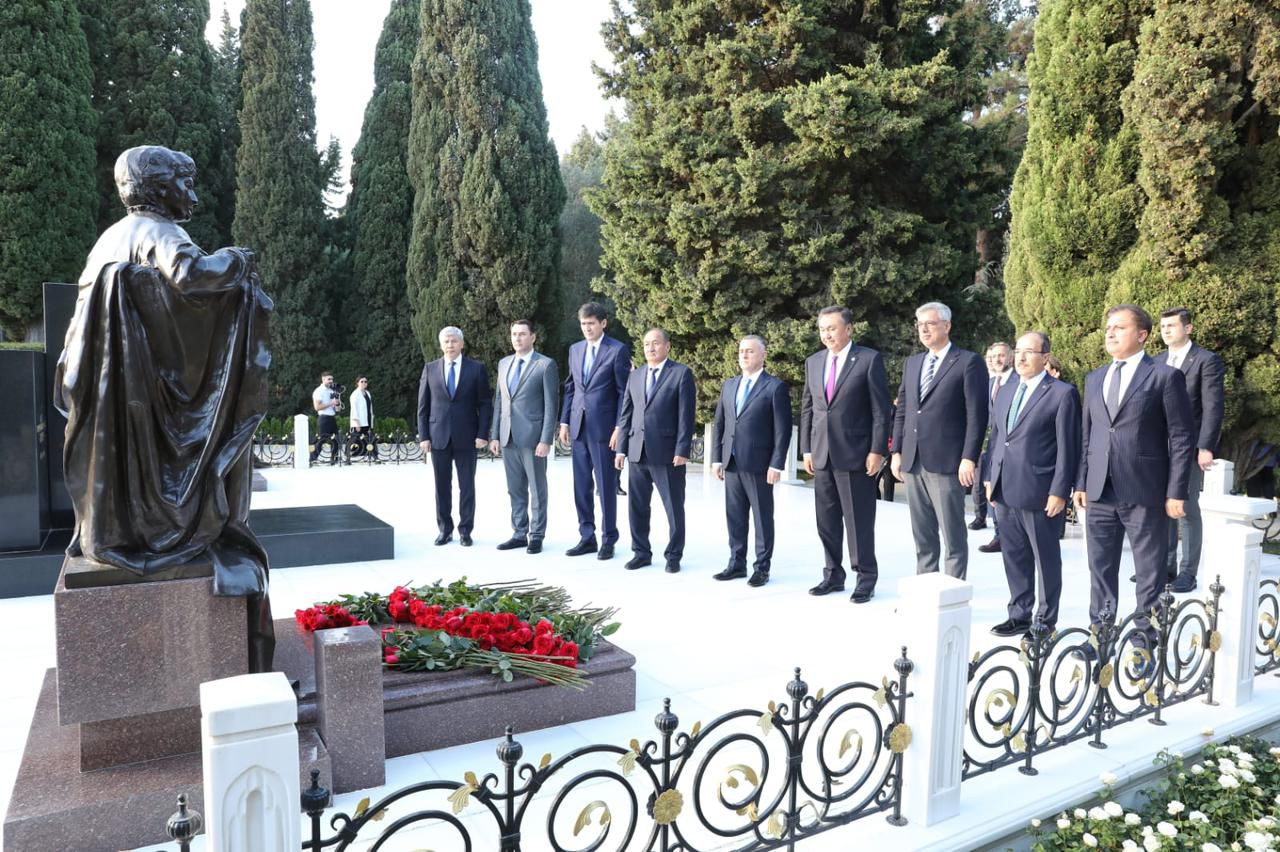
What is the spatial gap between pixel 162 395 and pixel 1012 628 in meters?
4.48

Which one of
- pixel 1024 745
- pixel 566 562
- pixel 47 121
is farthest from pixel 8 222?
pixel 1024 745

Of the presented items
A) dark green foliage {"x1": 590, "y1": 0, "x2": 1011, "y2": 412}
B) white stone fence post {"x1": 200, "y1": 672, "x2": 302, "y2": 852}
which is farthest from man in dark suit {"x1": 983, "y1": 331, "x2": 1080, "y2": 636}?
dark green foliage {"x1": 590, "y1": 0, "x2": 1011, "y2": 412}

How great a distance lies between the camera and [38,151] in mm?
16312

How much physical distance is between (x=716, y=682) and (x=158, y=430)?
8.86 feet

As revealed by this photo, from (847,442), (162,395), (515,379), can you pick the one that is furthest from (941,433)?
(162,395)

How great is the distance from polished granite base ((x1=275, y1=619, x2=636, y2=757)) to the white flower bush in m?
1.75

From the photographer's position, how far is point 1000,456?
4.98 meters

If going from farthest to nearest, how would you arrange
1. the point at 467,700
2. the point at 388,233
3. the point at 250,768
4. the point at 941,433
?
the point at 388,233 → the point at 941,433 → the point at 467,700 → the point at 250,768

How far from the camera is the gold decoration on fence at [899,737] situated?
112 inches

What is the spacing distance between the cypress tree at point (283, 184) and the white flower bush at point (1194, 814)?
19439 mm

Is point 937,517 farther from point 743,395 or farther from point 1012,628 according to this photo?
point 743,395

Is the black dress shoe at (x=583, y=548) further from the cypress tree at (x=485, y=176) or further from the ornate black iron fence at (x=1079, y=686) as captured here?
the cypress tree at (x=485, y=176)

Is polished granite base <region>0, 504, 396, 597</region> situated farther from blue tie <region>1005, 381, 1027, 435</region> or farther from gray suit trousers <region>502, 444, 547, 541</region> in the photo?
blue tie <region>1005, 381, 1027, 435</region>

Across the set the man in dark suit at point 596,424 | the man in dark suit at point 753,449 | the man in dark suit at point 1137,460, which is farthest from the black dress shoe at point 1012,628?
the man in dark suit at point 596,424
